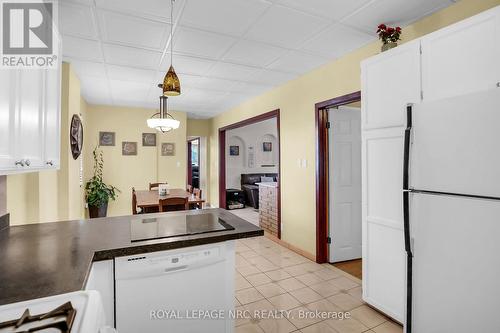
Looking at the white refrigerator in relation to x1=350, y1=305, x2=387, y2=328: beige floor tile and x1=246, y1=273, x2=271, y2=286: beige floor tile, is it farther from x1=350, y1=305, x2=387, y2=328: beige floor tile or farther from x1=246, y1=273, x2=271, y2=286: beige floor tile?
x1=246, y1=273, x2=271, y2=286: beige floor tile

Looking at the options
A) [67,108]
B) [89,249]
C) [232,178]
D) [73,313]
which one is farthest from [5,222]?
[232,178]

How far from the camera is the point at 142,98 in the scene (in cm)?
501

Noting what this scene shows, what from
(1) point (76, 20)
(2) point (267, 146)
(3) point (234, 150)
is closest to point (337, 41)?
(1) point (76, 20)

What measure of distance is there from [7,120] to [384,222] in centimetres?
244

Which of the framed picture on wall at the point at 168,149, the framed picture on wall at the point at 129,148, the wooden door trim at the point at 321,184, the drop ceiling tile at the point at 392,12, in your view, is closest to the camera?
the drop ceiling tile at the point at 392,12

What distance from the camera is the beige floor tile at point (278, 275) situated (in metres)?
2.97

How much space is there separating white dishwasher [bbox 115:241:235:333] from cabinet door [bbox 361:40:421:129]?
1554 millimetres

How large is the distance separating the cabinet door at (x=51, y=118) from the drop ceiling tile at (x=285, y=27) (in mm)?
1628

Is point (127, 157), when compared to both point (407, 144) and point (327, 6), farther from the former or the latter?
point (407, 144)

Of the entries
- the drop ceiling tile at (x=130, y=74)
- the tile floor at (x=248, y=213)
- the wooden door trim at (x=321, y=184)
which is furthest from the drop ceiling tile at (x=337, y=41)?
the tile floor at (x=248, y=213)

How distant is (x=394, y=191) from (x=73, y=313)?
6.86 feet

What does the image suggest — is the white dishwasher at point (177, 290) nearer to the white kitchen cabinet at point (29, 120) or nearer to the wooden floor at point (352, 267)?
the white kitchen cabinet at point (29, 120)

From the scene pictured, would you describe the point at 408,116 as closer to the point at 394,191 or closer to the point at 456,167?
the point at 456,167

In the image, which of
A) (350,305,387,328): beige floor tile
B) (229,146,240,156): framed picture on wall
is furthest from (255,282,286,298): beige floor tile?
(229,146,240,156): framed picture on wall
